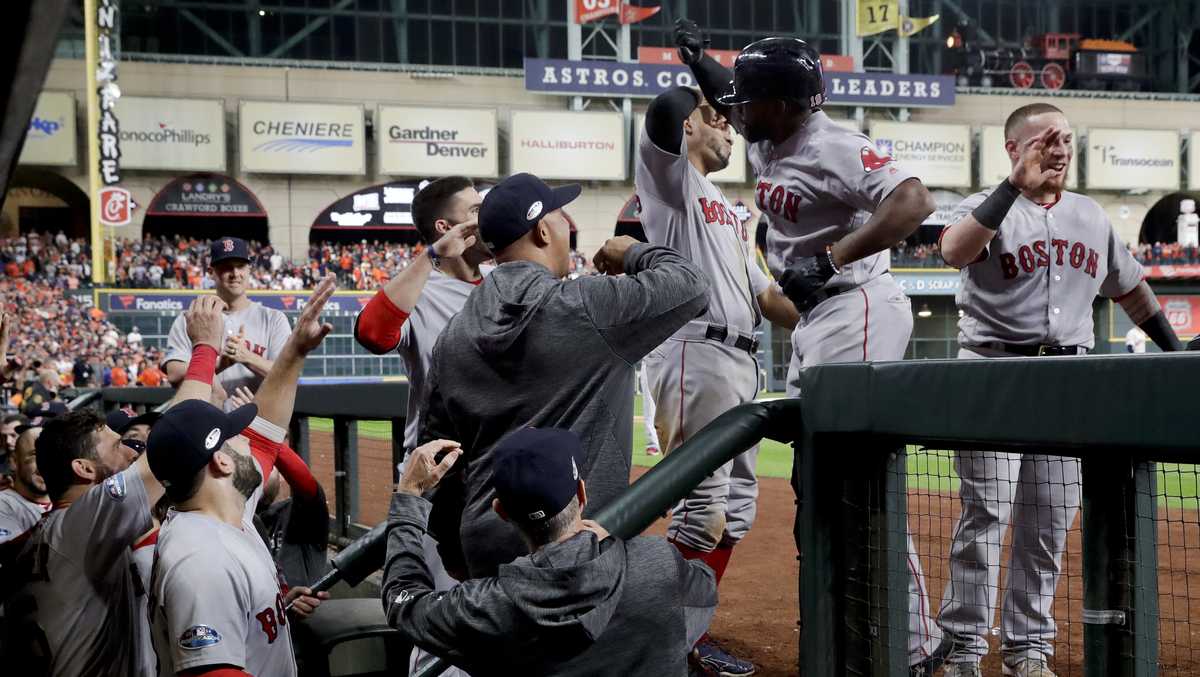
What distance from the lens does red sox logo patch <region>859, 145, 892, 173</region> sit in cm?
327

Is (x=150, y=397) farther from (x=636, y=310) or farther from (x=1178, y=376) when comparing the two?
(x=1178, y=376)

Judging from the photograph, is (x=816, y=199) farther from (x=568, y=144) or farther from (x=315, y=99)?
(x=315, y=99)

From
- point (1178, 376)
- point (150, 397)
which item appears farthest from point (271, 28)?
point (1178, 376)

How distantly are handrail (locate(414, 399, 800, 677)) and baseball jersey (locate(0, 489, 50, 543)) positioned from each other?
10.1 ft

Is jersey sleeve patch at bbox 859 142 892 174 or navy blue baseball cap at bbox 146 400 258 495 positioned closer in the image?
navy blue baseball cap at bbox 146 400 258 495

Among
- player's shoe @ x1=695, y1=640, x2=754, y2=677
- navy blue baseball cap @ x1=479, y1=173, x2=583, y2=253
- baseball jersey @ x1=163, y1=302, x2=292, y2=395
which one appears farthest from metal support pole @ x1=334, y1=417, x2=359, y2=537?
navy blue baseball cap @ x1=479, y1=173, x2=583, y2=253

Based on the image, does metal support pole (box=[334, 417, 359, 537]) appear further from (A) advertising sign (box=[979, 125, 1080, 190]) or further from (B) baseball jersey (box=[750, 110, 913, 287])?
(A) advertising sign (box=[979, 125, 1080, 190])

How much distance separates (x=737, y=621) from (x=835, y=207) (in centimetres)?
198

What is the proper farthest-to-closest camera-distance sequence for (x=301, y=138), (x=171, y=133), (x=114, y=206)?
(x=301, y=138)
(x=171, y=133)
(x=114, y=206)

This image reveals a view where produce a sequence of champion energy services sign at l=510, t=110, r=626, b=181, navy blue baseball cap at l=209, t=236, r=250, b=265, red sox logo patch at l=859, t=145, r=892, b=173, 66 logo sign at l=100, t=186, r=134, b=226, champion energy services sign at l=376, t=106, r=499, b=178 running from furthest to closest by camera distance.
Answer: champion energy services sign at l=510, t=110, r=626, b=181 < champion energy services sign at l=376, t=106, r=499, b=178 < 66 logo sign at l=100, t=186, r=134, b=226 < navy blue baseball cap at l=209, t=236, r=250, b=265 < red sox logo patch at l=859, t=145, r=892, b=173

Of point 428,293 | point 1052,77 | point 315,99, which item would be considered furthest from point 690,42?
point 1052,77

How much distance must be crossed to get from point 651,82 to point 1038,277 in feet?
127

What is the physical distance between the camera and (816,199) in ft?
11.3

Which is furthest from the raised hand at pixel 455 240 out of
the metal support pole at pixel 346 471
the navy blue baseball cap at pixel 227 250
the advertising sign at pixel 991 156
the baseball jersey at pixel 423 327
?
the advertising sign at pixel 991 156
